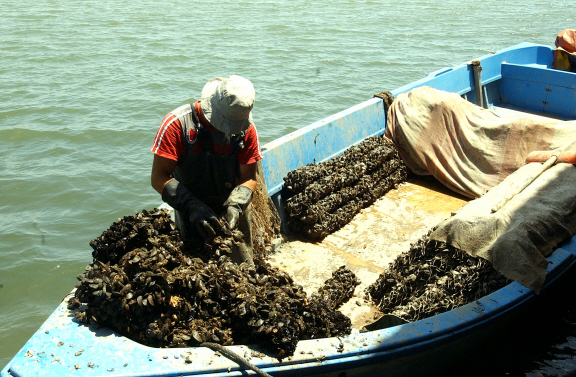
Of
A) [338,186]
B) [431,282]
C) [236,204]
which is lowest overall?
[431,282]

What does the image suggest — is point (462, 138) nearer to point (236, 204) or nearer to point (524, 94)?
point (524, 94)

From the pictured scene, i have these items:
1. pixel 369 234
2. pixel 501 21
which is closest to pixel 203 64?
pixel 369 234

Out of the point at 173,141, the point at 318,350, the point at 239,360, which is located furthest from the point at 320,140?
the point at 239,360

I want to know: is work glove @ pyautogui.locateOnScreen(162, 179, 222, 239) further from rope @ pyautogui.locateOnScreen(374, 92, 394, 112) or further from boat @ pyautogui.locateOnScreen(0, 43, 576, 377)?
rope @ pyautogui.locateOnScreen(374, 92, 394, 112)

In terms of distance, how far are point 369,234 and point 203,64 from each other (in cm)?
817

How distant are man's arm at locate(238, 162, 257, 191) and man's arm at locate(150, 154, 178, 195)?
0.51m

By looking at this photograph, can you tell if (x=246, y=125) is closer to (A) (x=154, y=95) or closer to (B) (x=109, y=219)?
(B) (x=109, y=219)

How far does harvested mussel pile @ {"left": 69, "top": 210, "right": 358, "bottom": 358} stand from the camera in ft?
9.11

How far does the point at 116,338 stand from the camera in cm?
277

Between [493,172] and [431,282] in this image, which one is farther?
[493,172]

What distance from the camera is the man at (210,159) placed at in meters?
3.38

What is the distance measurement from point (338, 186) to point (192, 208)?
2.06 meters

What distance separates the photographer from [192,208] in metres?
3.41

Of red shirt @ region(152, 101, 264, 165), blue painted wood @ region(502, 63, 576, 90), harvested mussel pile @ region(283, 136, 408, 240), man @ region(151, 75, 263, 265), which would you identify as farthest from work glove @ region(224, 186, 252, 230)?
blue painted wood @ region(502, 63, 576, 90)
